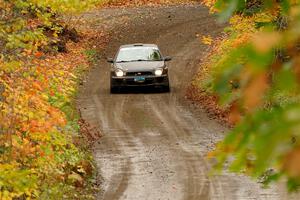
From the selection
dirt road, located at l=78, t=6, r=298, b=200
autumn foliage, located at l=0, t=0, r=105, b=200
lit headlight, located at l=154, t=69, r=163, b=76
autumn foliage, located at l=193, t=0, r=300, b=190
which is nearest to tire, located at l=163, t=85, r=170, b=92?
dirt road, located at l=78, t=6, r=298, b=200

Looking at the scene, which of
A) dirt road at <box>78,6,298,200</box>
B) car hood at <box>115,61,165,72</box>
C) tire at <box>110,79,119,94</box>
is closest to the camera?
dirt road at <box>78,6,298,200</box>

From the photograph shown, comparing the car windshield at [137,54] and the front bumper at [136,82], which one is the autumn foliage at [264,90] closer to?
the front bumper at [136,82]

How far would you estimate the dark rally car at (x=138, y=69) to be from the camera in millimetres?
24203

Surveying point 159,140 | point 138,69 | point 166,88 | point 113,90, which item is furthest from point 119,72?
point 159,140

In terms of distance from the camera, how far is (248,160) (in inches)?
86.7

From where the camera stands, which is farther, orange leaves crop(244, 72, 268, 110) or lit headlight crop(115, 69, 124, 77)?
lit headlight crop(115, 69, 124, 77)

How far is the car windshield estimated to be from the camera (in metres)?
24.6

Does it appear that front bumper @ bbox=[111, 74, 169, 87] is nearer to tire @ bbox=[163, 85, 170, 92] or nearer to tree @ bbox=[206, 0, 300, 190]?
tire @ bbox=[163, 85, 170, 92]

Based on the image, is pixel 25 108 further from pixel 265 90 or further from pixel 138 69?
pixel 138 69

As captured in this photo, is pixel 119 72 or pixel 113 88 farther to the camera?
pixel 113 88

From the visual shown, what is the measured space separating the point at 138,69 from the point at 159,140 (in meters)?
6.14

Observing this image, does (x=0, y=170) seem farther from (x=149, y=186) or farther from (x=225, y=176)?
(x=225, y=176)

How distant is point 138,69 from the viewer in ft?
79.3

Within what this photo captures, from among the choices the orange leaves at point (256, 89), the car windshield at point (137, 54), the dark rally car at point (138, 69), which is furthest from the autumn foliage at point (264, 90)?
the car windshield at point (137, 54)
